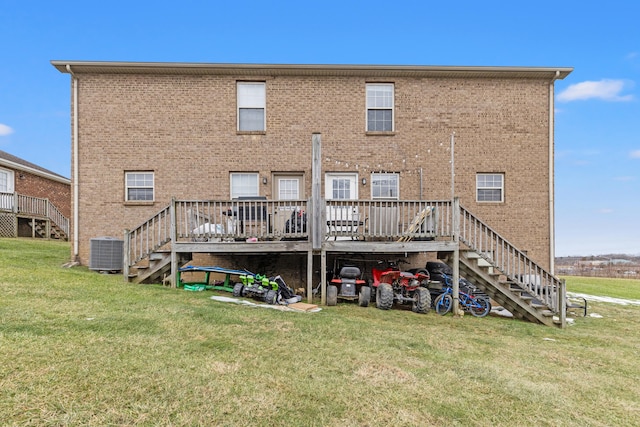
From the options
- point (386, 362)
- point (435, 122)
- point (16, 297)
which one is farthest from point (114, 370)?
point (435, 122)

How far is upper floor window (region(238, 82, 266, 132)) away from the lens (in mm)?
11508

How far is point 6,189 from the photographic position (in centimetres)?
1870

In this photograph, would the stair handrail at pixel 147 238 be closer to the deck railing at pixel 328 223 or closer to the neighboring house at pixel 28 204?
the deck railing at pixel 328 223

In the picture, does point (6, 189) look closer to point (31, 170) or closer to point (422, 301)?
point (31, 170)

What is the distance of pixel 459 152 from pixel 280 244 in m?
6.66

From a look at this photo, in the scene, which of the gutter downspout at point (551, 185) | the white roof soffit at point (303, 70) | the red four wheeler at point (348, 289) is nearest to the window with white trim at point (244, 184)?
the white roof soffit at point (303, 70)

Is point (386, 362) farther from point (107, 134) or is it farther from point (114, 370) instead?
point (107, 134)

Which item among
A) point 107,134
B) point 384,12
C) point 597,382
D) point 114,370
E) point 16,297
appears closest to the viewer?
point 114,370

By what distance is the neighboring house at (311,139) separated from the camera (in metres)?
11.2

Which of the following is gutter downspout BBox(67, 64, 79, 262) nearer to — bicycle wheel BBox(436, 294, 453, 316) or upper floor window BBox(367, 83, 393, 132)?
upper floor window BBox(367, 83, 393, 132)

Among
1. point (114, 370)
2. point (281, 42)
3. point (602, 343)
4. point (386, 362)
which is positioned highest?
point (281, 42)

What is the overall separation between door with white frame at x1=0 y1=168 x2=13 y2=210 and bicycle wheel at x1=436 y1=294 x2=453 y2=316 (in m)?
19.9

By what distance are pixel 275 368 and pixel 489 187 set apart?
9.81 m

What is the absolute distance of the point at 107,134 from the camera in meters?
11.3
